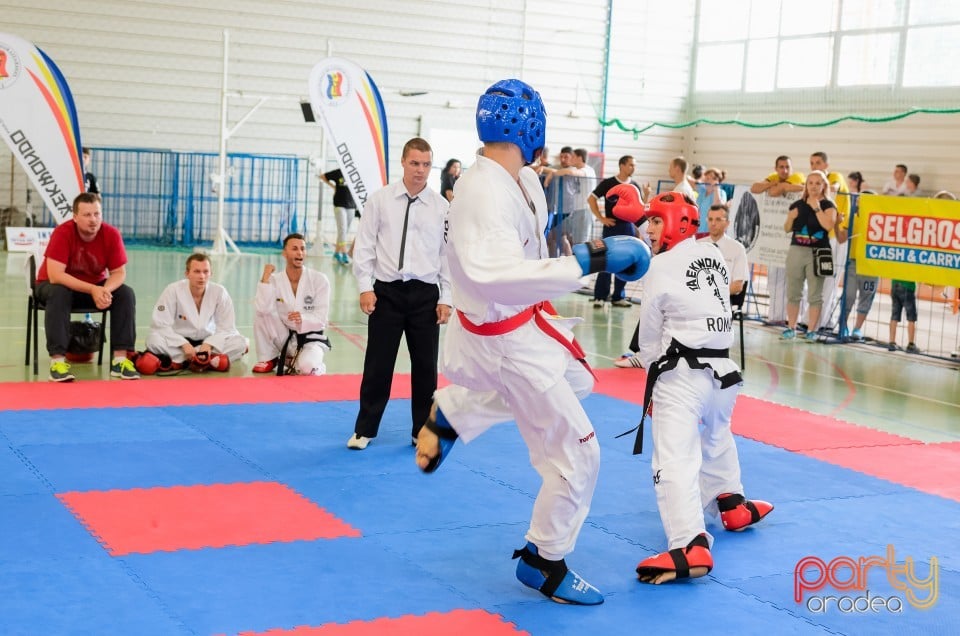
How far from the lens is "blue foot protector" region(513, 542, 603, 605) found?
13.3ft

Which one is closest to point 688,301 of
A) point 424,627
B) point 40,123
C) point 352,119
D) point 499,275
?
point 499,275

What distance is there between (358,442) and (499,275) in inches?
121

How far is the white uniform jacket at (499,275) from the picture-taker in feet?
11.3

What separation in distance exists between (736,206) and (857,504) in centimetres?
754

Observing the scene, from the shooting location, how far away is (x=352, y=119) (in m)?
12.0

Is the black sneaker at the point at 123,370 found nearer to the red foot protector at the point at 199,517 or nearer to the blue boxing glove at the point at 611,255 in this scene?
the red foot protector at the point at 199,517

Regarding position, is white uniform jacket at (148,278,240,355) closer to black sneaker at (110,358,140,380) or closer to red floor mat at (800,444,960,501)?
black sneaker at (110,358,140,380)

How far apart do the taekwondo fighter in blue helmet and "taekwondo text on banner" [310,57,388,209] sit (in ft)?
26.6

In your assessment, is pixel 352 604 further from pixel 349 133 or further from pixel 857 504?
pixel 349 133

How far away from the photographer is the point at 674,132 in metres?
22.3

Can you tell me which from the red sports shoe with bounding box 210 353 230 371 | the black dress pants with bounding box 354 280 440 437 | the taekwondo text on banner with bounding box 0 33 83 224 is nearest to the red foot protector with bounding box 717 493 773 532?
the black dress pants with bounding box 354 280 440 437

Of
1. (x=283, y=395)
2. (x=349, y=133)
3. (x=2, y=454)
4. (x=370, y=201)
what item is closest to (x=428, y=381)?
(x=370, y=201)

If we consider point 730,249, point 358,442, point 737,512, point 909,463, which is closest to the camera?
point 737,512
